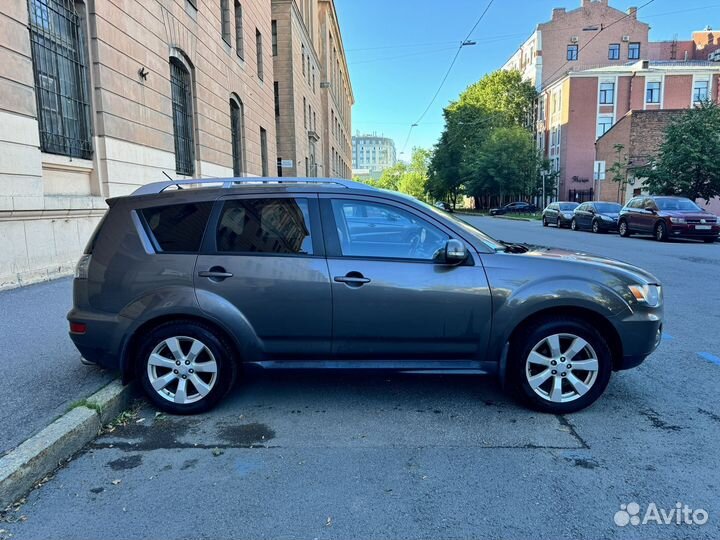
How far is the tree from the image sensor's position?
2291cm

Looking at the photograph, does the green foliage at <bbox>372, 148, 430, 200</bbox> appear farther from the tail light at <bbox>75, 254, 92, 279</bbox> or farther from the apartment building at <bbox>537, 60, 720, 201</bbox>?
the tail light at <bbox>75, 254, 92, 279</bbox>

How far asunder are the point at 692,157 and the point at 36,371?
86.7 feet

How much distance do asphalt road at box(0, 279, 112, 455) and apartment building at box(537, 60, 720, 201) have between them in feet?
160

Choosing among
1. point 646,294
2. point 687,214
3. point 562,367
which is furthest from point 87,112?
point 687,214

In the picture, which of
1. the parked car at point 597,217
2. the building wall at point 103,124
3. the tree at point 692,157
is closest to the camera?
the building wall at point 103,124

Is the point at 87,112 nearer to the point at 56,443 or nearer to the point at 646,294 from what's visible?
the point at 56,443

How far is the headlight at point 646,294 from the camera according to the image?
3779 mm

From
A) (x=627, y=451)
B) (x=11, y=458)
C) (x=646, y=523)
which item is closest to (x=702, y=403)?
(x=627, y=451)

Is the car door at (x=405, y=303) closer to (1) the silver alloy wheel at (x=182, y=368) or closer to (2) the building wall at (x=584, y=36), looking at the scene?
(1) the silver alloy wheel at (x=182, y=368)

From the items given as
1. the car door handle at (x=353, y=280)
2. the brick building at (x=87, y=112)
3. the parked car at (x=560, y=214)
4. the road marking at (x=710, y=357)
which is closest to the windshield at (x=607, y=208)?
the parked car at (x=560, y=214)

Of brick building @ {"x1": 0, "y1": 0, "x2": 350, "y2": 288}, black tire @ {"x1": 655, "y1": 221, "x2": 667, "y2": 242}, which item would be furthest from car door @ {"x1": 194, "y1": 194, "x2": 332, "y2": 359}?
black tire @ {"x1": 655, "y1": 221, "x2": 667, "y2": 242}

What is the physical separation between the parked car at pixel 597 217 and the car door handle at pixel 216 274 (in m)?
22.5

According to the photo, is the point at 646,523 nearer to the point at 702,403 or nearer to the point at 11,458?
the point at 702,403

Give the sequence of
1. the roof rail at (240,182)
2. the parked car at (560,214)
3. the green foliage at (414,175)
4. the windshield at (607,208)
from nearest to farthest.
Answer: the roof rail at (240,182)
the windshield at (607,208)
the parked car at (560,214)
the green foliage at (414,175)
